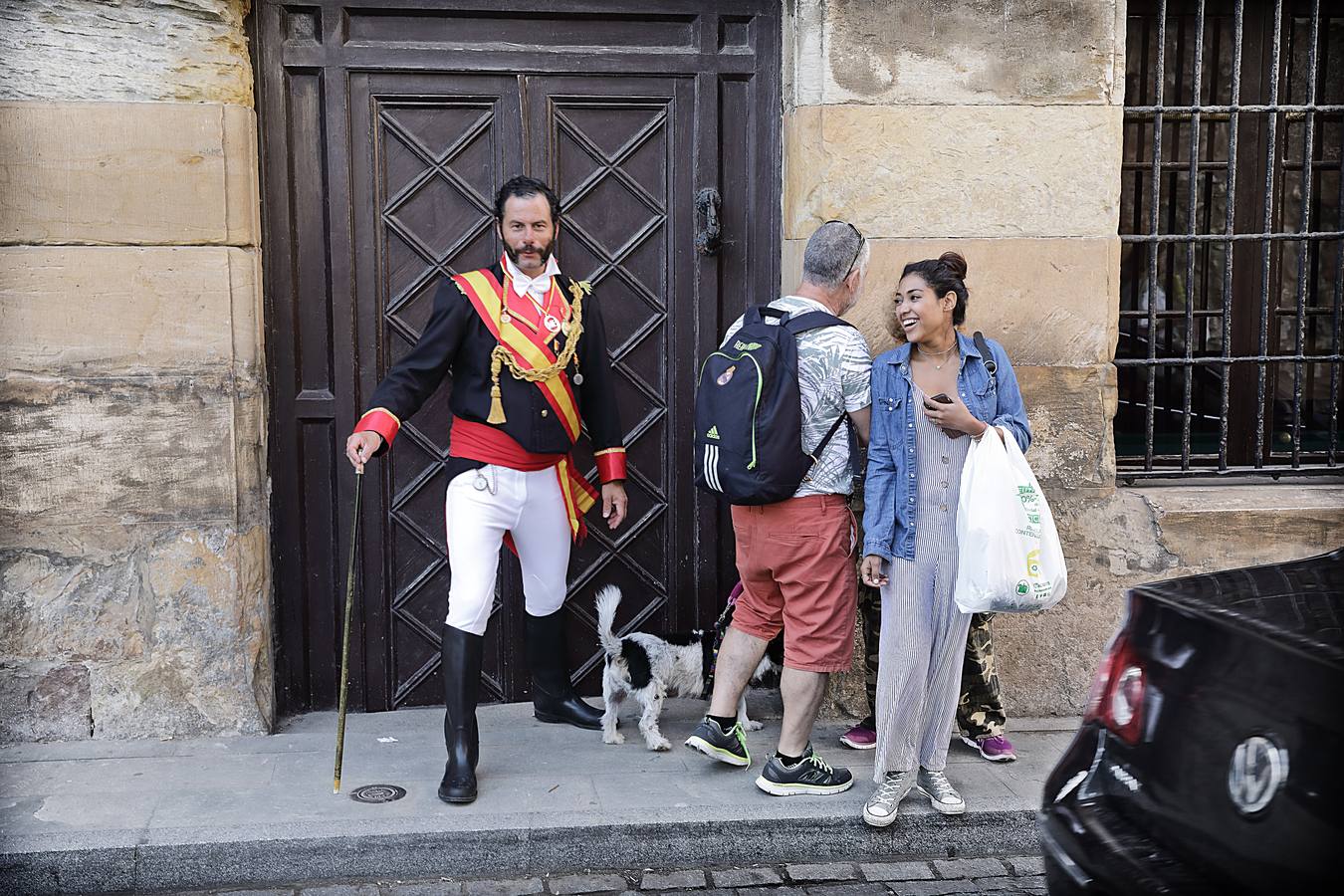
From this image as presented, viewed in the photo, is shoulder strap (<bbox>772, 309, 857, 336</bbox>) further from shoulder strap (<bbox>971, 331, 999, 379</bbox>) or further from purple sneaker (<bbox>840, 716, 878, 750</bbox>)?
purple sneaker (<bbox>840, 716, 878, 750</bbox>)

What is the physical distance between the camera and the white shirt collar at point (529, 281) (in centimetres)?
477

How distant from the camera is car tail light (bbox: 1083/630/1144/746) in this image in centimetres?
282

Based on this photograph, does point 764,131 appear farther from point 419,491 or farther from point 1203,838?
point 1203,838

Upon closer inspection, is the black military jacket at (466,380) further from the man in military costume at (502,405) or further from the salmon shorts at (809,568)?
the salmon shorts at (809,568)

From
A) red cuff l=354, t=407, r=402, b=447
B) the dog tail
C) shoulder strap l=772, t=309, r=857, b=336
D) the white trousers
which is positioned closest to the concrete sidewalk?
the dog tail

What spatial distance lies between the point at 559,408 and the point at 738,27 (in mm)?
1937

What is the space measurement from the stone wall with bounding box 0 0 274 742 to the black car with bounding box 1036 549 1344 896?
11.2ft

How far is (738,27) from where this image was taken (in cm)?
553

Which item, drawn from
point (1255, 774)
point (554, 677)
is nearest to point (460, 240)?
point (554, 677)

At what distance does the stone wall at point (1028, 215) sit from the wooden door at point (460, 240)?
0.40m

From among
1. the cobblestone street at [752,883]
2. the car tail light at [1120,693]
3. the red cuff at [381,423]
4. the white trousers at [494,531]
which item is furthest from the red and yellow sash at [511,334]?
the car tail light at [1120,693]

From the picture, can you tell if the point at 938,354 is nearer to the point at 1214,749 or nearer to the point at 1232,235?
the point at 1232,235

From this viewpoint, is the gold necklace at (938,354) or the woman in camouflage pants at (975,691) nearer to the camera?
the gold necklace at (938,354)

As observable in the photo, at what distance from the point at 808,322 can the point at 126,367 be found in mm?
2629
